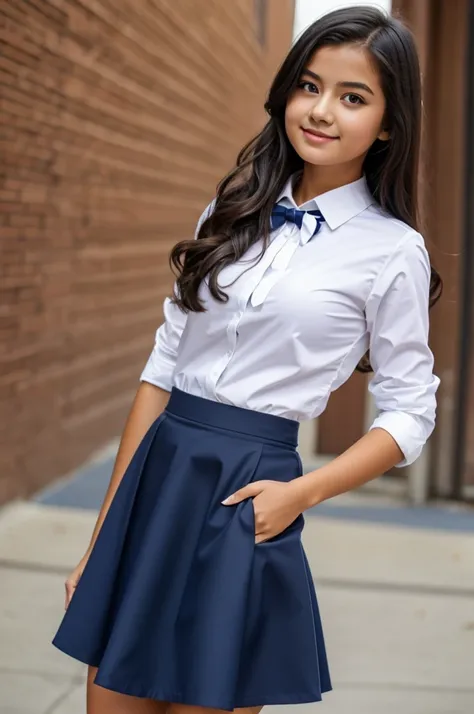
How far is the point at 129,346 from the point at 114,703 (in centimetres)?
443

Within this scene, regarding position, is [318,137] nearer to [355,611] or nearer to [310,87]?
[310,87]

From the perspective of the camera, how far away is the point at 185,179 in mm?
7137

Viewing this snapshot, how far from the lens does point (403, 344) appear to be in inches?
68.2

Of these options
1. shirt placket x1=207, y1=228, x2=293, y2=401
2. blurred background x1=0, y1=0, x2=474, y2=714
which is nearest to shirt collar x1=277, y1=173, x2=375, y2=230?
shirt placket x1=207, y1=228, x2=293, y2=401

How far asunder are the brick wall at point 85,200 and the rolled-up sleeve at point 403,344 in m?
2.79

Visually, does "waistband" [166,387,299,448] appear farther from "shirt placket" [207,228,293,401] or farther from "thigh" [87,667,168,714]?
"thigh" [87,667,168,714]

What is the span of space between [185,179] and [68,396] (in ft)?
8.10

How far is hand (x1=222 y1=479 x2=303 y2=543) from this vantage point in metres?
1.69

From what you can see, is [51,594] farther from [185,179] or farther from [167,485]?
[185,179]

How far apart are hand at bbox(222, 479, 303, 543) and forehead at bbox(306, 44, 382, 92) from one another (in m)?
0.65

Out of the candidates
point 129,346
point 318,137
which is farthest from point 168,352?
point 129,346

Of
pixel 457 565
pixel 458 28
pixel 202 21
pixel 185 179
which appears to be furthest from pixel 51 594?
pixel 202 21

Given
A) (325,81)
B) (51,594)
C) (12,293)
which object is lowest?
(51,594)

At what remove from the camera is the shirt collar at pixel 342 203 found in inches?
71.2
